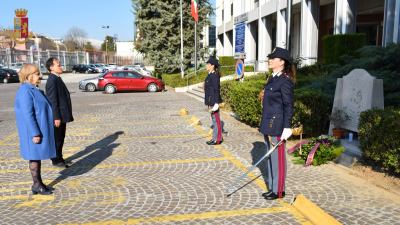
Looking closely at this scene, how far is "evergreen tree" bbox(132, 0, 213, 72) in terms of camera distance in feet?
99.8

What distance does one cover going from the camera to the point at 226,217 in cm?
419

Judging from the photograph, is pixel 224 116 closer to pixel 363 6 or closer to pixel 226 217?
pixel 226 217

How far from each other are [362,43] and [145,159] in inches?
358

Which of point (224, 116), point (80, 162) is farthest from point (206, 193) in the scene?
point (224, 116)

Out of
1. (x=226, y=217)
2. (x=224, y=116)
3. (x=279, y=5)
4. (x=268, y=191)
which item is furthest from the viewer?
(x=279, y=5)

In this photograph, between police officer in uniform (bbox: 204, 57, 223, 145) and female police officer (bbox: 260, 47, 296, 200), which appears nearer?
female police officer (bbox: 260, 47, 296, 200)

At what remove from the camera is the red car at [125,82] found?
74.3ft

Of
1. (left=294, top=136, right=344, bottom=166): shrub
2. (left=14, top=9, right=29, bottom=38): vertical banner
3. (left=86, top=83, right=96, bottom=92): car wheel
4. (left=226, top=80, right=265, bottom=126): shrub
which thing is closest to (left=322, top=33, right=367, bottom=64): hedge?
(left=226, top=80, right=265, bottom=126): shrub

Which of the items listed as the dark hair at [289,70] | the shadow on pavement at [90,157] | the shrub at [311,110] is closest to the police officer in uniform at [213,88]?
the shrub at [311,110]

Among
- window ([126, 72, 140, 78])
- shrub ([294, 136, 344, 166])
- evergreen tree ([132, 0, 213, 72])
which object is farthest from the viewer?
evergreen tree ([132, 0, 213, 72])

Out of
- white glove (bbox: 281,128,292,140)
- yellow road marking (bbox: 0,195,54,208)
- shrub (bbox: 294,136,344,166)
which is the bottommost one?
yellow road marking (bbox: 0,195,54,208)

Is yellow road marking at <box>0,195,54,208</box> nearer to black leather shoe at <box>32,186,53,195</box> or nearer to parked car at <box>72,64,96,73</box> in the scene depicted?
black leather shoe at <box>32,186,53,195</box>

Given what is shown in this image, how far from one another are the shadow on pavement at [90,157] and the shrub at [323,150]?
11.9 ft

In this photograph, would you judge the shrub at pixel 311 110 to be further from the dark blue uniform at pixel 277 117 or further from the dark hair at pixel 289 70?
the dark hair at pixel 289 70
